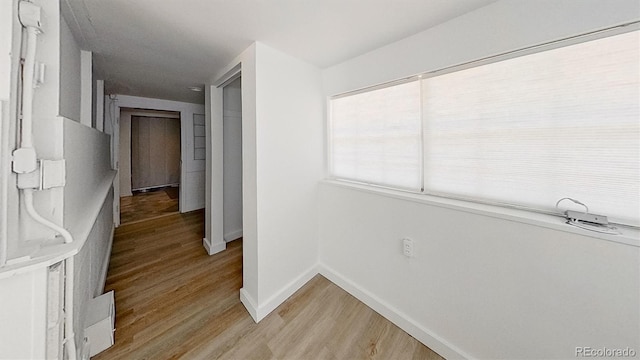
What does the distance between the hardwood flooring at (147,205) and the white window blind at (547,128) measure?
201 inches

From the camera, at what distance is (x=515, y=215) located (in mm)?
1136

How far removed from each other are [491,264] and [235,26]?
87.4 inches

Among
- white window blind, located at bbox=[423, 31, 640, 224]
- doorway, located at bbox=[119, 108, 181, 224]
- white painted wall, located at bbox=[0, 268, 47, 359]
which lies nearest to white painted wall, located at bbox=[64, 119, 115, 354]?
white painted wall, located at bbox=[0, 268, 47, 359]

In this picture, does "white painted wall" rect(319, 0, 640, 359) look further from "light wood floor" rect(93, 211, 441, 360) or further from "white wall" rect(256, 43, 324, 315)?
"white wall" rect(256, 43, 324, 315)

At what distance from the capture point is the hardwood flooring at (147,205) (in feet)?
13.8

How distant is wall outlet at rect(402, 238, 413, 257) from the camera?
62.7 inches

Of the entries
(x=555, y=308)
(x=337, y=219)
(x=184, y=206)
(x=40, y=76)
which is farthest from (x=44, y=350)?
(x=184, y=206)

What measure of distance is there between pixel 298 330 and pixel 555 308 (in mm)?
1525

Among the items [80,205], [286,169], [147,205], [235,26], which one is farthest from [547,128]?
[147,205]

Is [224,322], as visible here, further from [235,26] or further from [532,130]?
[532,130]

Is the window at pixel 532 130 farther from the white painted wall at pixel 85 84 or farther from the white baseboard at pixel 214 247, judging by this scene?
the white painted wall at pixel 85 84

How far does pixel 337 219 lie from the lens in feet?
7.14

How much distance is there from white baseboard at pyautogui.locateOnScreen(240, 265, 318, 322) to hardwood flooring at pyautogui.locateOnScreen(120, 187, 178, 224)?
11.6 feet

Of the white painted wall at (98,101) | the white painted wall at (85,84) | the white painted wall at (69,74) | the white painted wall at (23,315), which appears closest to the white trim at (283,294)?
the white painted wall at (23,315)
